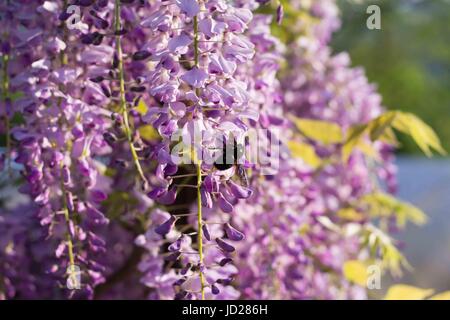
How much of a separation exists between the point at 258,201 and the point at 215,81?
431 mm

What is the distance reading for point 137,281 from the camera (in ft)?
4.73

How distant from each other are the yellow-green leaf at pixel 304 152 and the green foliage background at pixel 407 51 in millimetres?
6189

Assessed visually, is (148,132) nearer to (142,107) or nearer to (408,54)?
(142,107)

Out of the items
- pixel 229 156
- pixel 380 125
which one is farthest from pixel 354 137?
pixel 229 156

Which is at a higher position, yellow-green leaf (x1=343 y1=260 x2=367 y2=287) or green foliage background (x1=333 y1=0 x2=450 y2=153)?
green foliage background (x1=333 y1=0 x2=450 y2=153)

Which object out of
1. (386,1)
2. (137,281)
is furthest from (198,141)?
(386,1)

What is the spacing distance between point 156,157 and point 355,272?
28.5 inches

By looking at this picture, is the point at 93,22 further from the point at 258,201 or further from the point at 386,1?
→ the point at 386,1

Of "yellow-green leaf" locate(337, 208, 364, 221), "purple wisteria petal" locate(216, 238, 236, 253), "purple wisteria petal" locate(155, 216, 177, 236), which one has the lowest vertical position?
"purple wisteria petal" locate(216, 238, 236, 253)

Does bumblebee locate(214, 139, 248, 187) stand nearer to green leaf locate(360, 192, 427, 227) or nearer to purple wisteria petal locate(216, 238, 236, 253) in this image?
purple wisteria petal locate(216, 238, 236, 253)

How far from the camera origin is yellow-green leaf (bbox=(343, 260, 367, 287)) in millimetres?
1585

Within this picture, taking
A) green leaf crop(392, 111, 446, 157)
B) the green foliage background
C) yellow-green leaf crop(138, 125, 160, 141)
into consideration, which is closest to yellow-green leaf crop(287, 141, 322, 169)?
green leaf crop(392, 111, 446, 157)

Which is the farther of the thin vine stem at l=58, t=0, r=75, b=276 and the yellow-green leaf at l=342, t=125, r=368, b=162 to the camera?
the yellow-green leaf at l=342, t=125, r=368, b=162

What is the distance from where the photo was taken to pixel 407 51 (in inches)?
320
